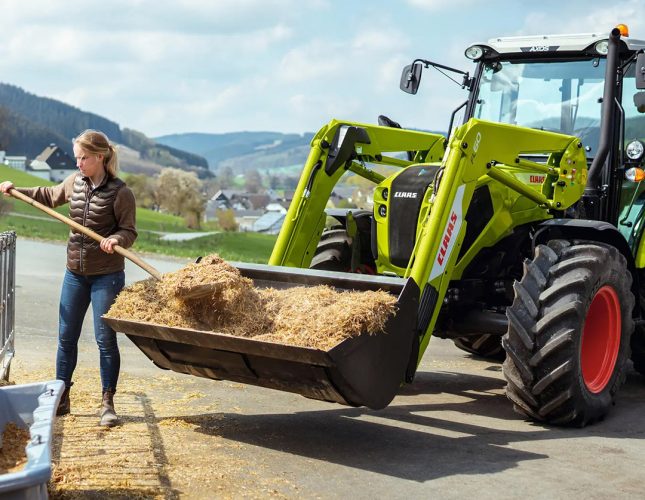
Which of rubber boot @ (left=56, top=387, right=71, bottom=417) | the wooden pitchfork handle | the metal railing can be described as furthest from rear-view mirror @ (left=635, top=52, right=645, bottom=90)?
the metal railing

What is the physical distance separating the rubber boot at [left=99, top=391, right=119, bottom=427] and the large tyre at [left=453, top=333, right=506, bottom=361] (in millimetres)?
4229

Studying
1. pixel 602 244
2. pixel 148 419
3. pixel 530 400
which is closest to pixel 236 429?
pixel 148 419

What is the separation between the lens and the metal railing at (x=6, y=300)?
711 centimetres

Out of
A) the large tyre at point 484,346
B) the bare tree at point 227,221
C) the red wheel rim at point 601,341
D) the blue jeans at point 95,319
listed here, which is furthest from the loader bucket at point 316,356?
the bare tree at point 227,221

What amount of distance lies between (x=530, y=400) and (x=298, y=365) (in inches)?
73.0

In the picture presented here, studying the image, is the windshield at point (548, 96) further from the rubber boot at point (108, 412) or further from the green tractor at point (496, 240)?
the rubber boot at point (108, 412)

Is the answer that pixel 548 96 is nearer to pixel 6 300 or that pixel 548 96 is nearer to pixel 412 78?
pixel 412 78

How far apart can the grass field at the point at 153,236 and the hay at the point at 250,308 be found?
4.68 ft

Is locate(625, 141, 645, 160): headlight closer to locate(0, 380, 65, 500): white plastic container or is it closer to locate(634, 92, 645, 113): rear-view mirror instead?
locate(634, 92, 645, 113): rear-view mirror

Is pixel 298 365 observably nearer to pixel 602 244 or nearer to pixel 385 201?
pixel 385 201

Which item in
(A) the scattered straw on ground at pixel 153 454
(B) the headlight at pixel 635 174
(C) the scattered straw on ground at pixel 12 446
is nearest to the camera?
(C) the scattered straw on ground at pixel 12 446

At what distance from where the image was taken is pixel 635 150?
7777 mm

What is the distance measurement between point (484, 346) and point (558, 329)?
10.5 ft

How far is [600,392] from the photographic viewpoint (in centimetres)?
687
